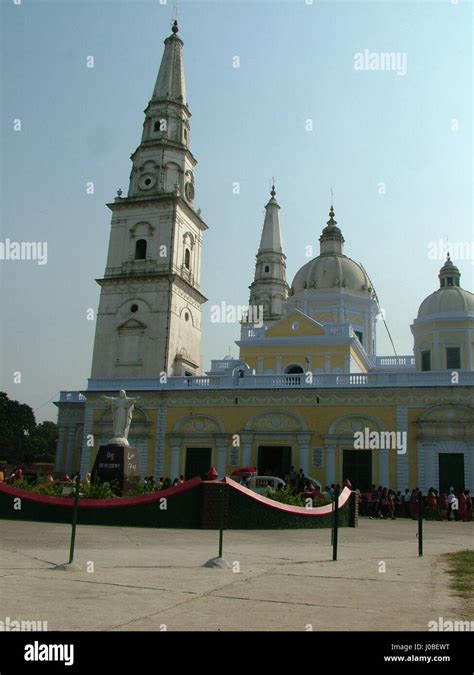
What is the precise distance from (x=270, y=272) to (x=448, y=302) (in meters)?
22.5

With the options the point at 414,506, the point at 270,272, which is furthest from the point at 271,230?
the point at 414,506

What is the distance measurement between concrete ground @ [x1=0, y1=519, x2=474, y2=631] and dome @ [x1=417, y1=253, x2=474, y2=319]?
26.5 m

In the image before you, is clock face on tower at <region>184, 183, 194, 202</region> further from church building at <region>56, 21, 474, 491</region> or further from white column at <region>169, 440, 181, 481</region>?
white column at <region>169, 440, 181, 481</region>

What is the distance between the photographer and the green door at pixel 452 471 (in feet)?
103

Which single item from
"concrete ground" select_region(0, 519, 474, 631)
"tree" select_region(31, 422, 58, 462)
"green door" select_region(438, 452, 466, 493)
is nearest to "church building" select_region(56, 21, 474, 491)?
"green door" select_region(438, 452, 466, 493)

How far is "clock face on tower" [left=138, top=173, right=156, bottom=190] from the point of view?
44719 mm

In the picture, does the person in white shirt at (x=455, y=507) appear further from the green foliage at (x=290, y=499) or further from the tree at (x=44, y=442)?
the tree at (x=44, y=442)

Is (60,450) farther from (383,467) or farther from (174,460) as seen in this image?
(383,467)

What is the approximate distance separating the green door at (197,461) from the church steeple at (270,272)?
23.9 meters

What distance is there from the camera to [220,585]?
27.1ft

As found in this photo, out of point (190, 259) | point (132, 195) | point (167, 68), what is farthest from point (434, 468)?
point (167, 68)
